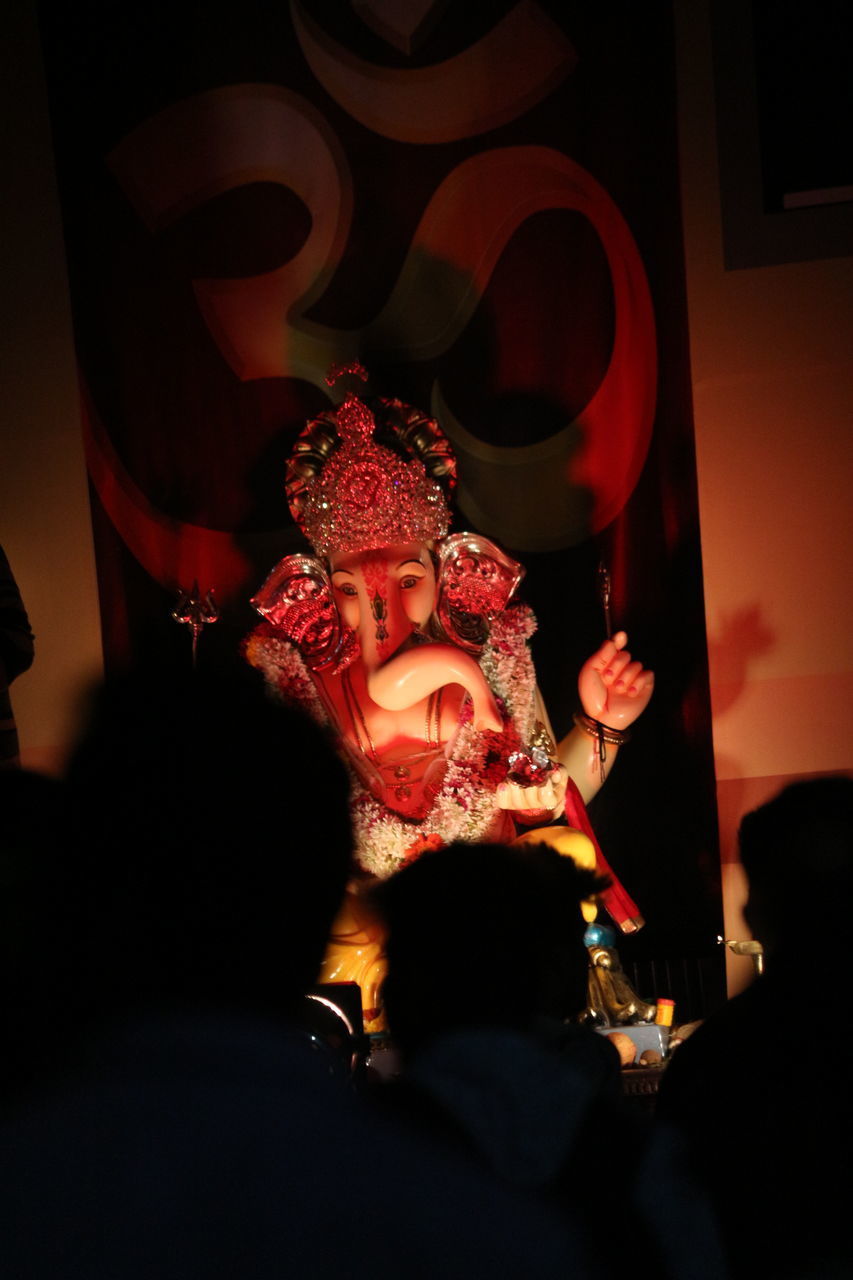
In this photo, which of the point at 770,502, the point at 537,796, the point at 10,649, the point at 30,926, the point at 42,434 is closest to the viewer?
the point at 30,926

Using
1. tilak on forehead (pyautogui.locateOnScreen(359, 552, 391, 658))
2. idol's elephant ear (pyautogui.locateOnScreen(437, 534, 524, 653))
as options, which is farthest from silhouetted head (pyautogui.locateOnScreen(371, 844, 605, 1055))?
idol's elephant ear (pyautogui.locateOnScreen(437, 534, 524, 653))

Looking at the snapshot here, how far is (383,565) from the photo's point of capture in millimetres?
4133

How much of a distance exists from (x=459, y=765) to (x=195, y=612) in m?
1.16

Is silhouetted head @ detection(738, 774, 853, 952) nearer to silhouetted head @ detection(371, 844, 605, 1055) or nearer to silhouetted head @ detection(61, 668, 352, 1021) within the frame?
silhouetted head @ detection(371, 844, 605, 1055)

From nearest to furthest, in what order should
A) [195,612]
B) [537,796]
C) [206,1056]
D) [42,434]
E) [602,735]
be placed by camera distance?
1. [206,1056]
2. [537,796]
3. [602,735]
4. [195,612]
5. [42,434]

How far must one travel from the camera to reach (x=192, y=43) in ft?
14.2

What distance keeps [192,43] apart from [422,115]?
0.92 metres

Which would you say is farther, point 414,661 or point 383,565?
point 383,565

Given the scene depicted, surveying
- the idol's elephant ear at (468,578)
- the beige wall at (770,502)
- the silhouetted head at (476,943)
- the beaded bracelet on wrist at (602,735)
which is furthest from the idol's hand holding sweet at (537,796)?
the silhouetted head at (476,943)

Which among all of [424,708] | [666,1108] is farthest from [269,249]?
[666,1108]

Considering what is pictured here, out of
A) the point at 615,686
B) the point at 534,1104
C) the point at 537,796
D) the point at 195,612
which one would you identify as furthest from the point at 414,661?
the point at 534,1104

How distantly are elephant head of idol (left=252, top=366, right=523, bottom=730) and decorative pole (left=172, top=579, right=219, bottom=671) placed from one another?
0.71 feet

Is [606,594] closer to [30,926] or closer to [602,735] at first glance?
[602,735]

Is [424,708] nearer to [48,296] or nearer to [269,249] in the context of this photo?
[269,249]
